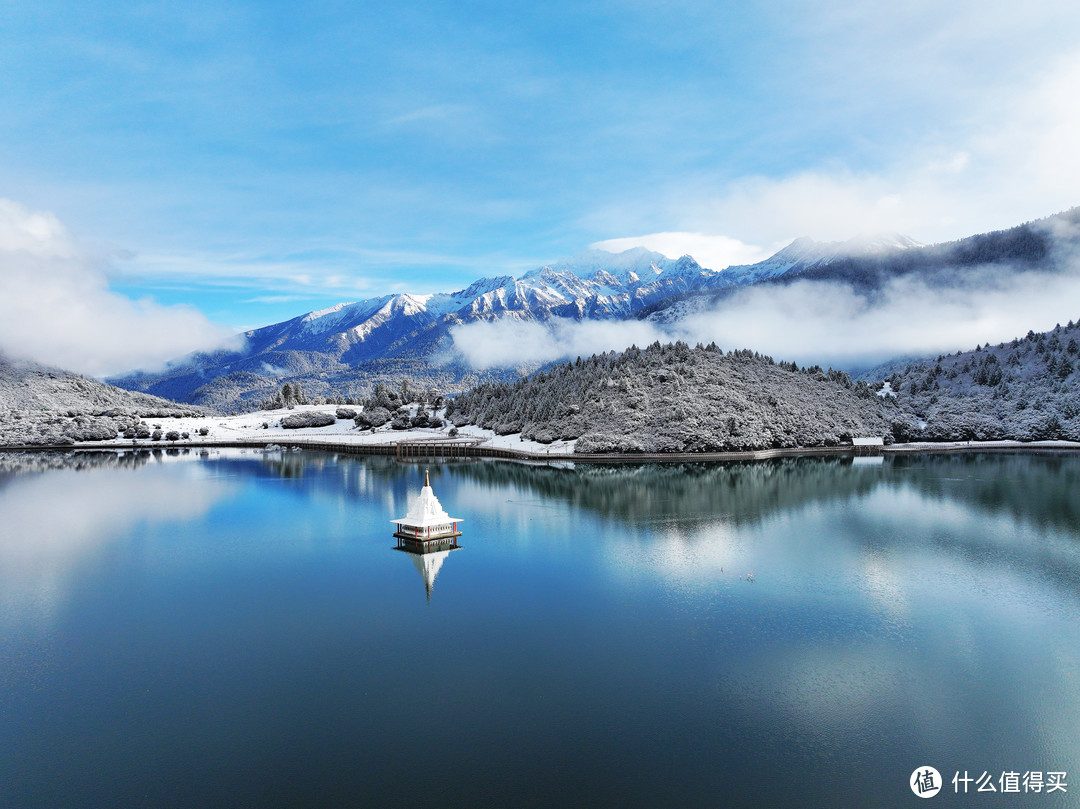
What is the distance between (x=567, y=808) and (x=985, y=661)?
16.8 m

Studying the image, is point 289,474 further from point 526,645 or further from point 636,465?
point 526,645

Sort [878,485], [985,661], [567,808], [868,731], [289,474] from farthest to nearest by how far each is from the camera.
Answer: [289,474]
[878,485]
[985,661]
[868,731]
[567,808]

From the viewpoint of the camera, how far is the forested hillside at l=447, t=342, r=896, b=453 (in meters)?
94.9

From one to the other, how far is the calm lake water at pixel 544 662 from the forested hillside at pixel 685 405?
1854 inches

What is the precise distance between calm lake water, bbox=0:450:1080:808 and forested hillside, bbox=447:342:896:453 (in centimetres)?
4710

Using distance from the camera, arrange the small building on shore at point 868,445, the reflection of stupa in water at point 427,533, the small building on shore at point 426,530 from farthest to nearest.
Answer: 1. the small building on shore at point 868,445
2. the small building on shore at point 426,530
3. the reflection of stupa in water at point 427,533

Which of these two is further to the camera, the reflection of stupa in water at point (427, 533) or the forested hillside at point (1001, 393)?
the forested hillside at point (1001, 393)

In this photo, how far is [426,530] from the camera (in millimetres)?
40719

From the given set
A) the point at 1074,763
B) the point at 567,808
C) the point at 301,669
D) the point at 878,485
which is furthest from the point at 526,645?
the point at 878,485

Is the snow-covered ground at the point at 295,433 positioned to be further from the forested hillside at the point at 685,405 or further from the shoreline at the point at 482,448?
the forested hillside at the point at 685,405

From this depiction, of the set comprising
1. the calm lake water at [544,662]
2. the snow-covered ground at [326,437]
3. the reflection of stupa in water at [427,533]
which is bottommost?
the calm lake water at [544,662]

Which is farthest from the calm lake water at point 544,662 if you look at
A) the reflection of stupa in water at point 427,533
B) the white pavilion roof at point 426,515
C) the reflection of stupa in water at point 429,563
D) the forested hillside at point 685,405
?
the forested hillside at point 685,405

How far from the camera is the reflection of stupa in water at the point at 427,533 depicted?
Result: 3928cm

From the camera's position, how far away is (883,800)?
586 inches
